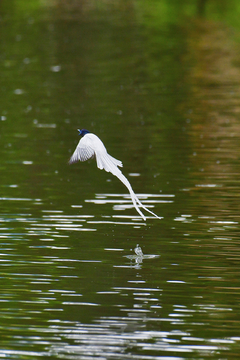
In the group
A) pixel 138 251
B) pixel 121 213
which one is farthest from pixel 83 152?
pixel 121 213

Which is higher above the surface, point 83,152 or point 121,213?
point 83,152

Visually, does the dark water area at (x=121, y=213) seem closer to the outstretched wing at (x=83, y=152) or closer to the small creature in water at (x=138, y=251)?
the small creature in water at (x=138, y=251)

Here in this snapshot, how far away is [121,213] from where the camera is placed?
44.1 ft

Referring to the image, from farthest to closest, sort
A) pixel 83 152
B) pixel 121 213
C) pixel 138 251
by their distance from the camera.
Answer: pixel 121 213 < pixel 138 251 < pixel 83 152

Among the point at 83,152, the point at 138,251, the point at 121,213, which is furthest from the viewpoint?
the point at 121,213

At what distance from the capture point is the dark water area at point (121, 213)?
8320mm

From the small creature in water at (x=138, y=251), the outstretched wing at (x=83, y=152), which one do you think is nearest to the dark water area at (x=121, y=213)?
the small creature in water at (x=138, y=251)

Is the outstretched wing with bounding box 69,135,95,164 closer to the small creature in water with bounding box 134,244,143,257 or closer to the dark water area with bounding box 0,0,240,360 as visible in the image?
the dark water area with bounding box 0,0,240,360

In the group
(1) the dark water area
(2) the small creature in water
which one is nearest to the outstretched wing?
(1) the dark water area

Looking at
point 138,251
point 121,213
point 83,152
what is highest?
point 83,152

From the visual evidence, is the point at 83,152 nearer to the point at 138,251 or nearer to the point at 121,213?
the point at 138,251

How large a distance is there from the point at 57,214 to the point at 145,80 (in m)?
17.8

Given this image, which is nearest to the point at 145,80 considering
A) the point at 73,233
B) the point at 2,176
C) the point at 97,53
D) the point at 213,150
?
the point at 97,53

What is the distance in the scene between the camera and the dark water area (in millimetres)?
8320
